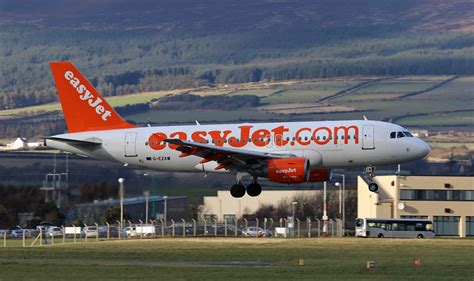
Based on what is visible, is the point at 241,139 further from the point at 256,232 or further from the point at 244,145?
the point at 256,232

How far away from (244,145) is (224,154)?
193cm

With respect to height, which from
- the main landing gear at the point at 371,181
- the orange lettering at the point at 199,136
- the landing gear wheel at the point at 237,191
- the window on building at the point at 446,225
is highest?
the orange lettering at the point at 199,136

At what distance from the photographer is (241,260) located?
71.2m

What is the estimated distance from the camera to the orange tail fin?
82.4 m

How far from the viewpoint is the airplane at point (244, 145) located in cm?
7639

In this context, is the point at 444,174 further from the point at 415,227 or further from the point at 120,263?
the point at 120,263

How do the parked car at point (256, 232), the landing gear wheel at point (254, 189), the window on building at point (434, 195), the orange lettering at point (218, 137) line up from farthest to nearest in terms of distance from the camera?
the window on building at point (434, 195), the parked car at point (256, 232), the landing gear wheel at point (254, 189), the orange lettering at point (218, 137)

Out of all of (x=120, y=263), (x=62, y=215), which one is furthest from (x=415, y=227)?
(x=120, y=263)

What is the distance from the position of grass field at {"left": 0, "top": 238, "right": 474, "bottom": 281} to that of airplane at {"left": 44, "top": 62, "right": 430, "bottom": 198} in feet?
15.3

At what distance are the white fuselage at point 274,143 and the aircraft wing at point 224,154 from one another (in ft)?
2.56

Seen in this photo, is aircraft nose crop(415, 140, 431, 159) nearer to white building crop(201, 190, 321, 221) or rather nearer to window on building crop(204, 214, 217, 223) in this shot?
window on building crop(204, 214, 217, 223)

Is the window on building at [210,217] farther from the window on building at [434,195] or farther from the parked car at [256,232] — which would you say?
the window on building at [434,195]

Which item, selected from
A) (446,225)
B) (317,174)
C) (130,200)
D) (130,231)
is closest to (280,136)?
(317,174)

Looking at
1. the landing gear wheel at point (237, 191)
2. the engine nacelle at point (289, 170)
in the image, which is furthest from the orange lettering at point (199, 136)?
the engine nacelle at point (289, 170)
